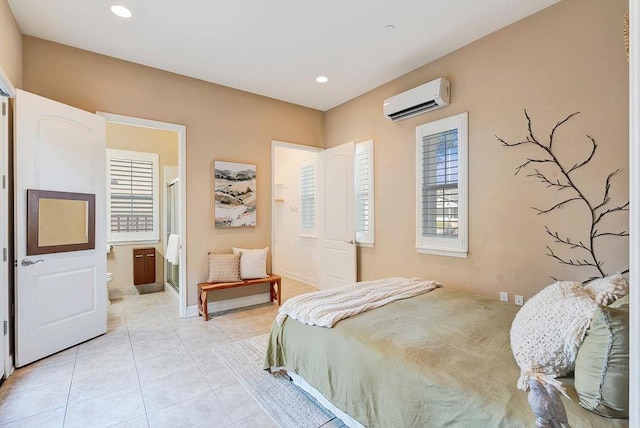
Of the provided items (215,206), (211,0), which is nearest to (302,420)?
(215,206)

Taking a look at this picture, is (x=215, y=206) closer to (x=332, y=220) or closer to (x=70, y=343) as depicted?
(x=332, y=220)

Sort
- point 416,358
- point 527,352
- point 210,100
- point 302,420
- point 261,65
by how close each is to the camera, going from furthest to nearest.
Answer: point 210,100 < point 261,65 < point 302,420 < point 416,358 < point 527,352

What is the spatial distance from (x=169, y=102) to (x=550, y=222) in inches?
164

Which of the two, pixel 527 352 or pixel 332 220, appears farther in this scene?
pixel 332 220

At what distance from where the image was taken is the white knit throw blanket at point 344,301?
214cm

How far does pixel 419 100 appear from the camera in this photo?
139 inches

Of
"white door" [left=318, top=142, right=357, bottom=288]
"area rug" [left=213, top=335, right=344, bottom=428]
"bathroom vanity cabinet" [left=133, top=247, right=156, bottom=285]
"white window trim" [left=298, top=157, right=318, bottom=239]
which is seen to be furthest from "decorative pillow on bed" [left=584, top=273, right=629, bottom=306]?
"bathroom vanity cabinet" [left=133, top=247, right=156, bottom=285]

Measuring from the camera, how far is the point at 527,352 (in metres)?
1.43

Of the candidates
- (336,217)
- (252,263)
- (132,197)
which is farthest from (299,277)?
(132,197)

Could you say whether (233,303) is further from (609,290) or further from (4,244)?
(609,290)

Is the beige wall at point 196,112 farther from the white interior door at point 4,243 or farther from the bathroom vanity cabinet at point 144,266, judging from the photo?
the bathroom vanity cabinet at point 144,266

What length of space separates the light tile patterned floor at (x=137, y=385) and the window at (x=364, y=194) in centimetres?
184

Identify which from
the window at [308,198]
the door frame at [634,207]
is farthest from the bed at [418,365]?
the window at [308,198]

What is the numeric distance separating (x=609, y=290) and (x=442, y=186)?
2.01 meters
